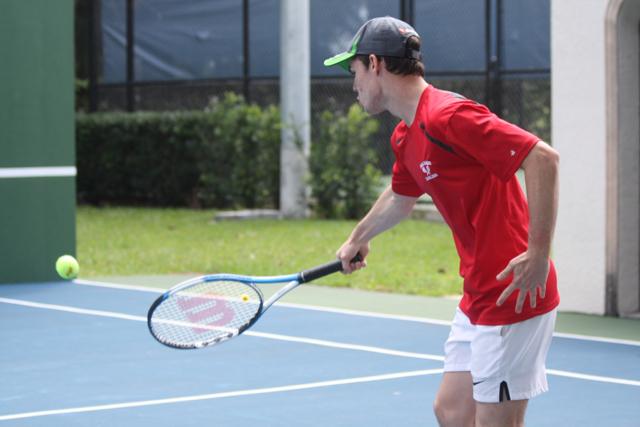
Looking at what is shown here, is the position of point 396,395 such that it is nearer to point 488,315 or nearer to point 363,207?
point 488,315

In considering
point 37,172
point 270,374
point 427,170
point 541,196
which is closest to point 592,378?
point 270,374

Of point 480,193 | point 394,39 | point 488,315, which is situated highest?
point 394,39

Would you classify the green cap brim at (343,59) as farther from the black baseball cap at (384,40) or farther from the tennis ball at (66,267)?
the tennis ball at (66,267)

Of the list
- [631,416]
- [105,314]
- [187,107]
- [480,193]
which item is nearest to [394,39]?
[480,193]

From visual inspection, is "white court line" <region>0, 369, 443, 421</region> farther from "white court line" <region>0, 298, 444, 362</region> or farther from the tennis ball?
the tennis ball

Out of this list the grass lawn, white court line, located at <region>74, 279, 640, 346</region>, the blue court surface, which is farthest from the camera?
the grass lawn

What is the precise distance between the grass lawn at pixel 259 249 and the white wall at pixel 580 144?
1684mm

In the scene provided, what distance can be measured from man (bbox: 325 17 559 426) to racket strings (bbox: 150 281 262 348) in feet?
3.58

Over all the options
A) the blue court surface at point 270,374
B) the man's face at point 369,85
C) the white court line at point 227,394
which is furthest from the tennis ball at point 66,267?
the man's face at point 369,85

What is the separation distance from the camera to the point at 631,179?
9703 millimetres

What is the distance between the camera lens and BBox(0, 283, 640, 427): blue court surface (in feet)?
21.5

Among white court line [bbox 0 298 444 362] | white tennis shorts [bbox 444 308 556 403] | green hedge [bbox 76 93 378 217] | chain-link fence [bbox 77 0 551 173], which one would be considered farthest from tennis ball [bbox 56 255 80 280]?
chain-link fence [bbox 77 0 551 173]

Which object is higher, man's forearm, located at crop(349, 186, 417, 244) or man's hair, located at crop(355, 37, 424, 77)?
man's hair, located at crop(355, 37, 424, 77)

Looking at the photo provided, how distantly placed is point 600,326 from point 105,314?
383 centimetres
